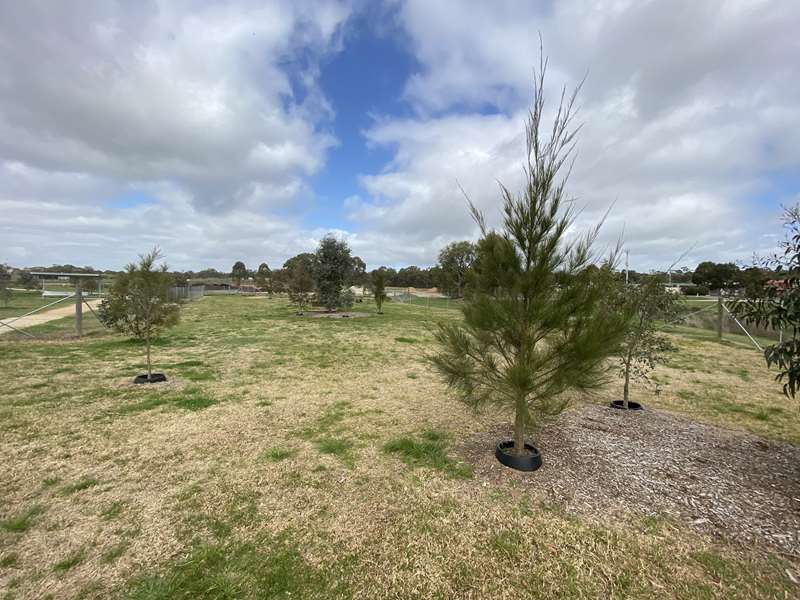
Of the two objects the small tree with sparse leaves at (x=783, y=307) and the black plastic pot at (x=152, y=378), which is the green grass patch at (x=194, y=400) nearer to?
the black plastic pot at (x=152, y=378)

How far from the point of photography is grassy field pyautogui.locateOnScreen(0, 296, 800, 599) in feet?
7.31

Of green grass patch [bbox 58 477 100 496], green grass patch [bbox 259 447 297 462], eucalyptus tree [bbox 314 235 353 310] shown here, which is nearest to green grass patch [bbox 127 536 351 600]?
green grass patch [bbox 259 447 297 462]

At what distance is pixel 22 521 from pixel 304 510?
2.33 m

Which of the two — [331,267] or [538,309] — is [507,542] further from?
[331,267]

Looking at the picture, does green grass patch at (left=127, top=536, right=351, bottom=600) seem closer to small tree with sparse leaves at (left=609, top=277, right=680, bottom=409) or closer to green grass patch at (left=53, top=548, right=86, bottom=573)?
green grass patch at (left=53, top=548, right=86, bottom=573)

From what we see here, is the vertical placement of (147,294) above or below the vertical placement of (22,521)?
above

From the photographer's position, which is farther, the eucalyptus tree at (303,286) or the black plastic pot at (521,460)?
the eucalyptus tree at (303,286)

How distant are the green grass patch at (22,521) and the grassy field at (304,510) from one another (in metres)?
0.02

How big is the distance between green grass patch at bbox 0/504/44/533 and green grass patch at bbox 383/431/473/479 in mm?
3233

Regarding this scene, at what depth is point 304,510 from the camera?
298cm

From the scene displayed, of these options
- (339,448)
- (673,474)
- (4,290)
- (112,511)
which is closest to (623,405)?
(673,474)

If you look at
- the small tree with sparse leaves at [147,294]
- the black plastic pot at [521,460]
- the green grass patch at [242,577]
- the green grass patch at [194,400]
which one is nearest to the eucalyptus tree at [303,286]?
the small tree with sparse leaves at [147,294]

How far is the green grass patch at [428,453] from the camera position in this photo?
144 inches

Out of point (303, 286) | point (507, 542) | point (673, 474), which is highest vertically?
point (303, 286)
